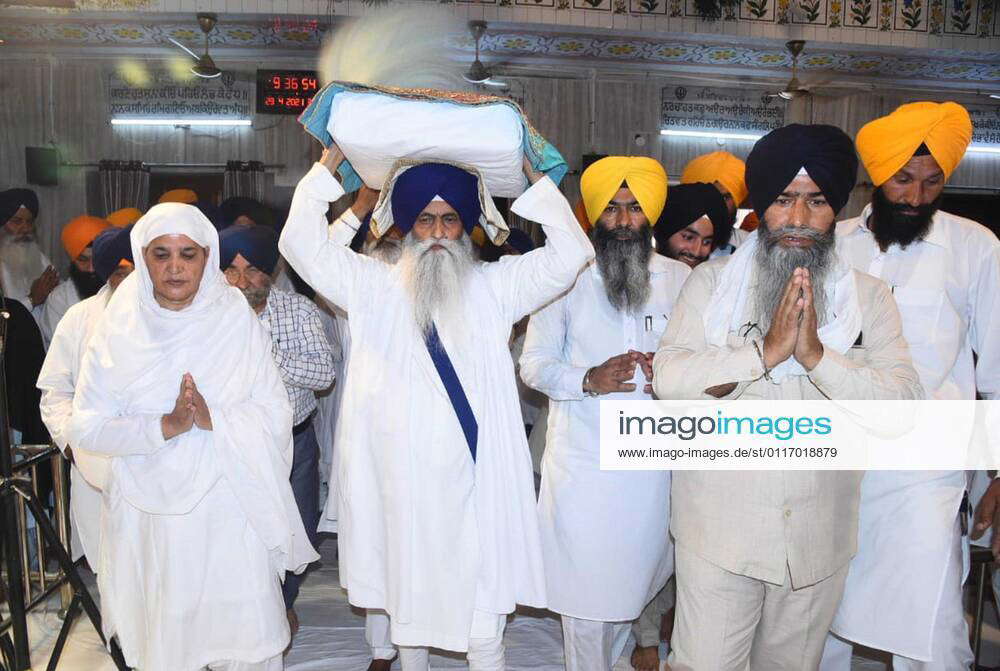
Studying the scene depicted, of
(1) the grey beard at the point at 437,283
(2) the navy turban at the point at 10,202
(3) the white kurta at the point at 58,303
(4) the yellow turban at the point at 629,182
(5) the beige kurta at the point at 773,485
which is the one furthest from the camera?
(2) the navy turban at the point at 10,202

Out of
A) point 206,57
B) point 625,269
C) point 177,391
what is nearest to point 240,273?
point 177,391

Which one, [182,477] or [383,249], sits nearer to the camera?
[182,477]

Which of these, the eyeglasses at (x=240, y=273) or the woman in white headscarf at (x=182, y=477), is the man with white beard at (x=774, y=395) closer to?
the woman in white headscarf at (x=182, y=477)

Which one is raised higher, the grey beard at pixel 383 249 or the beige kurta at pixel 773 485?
the grey beard at pixel 383 249

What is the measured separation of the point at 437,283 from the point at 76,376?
1.53 meters

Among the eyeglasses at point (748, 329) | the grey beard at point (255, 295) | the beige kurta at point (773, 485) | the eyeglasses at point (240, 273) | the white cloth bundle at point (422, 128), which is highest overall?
the white cloth bundle at point (422, 128)

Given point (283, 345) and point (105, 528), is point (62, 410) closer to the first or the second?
point (105, 528)

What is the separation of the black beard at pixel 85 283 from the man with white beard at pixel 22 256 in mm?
1058

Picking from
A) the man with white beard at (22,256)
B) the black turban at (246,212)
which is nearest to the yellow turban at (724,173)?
the black turban at (246,212)

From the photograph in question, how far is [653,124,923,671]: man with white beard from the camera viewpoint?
7.55 feet

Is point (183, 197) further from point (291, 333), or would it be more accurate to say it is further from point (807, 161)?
point (807, 161)

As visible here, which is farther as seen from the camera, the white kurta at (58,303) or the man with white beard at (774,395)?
the white kurta at (58,303)

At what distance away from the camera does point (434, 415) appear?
105 inches

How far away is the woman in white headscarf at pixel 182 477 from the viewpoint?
103 inches
